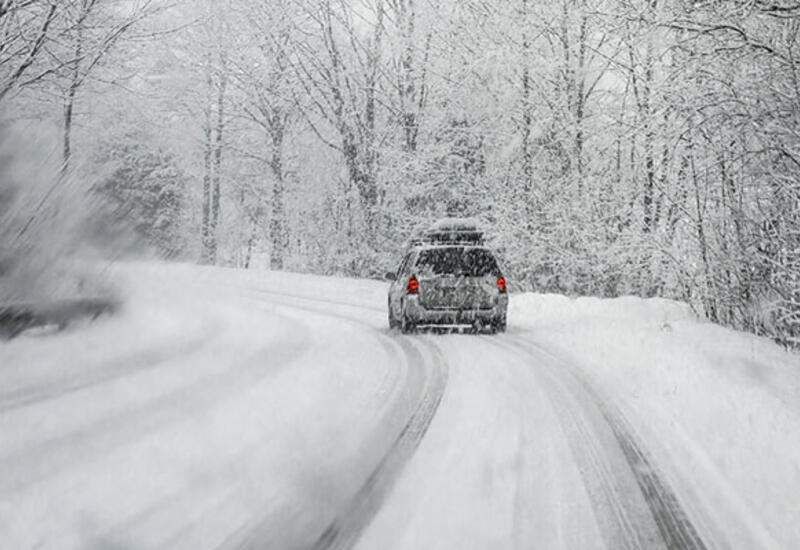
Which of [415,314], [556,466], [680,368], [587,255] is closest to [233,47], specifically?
[587,255]

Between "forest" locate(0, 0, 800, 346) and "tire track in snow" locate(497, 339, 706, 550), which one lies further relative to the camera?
"forest" locate(0, 0, 800, 346)

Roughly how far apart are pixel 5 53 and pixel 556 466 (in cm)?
1130

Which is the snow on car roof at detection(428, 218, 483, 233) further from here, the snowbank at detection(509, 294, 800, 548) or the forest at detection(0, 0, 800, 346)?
the snowbank at detection(509, 294, 800, 548)

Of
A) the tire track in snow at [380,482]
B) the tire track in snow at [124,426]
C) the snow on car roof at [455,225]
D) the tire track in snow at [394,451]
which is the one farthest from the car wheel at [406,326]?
the snow on car roof at [455,225]

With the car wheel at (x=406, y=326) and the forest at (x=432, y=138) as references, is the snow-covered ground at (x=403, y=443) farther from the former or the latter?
the forest at (x=432, y=138)

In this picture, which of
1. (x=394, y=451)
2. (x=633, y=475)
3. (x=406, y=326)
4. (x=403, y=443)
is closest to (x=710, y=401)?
(x=633, y=475)

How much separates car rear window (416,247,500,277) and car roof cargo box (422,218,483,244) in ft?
21.6

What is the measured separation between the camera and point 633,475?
4.91 metres

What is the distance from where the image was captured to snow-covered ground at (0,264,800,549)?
4004 millimetres

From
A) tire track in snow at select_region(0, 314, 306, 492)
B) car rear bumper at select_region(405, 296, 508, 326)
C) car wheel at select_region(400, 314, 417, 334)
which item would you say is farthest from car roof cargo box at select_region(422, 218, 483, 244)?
tire track in snow at select_region(0, 314, 306, 492)

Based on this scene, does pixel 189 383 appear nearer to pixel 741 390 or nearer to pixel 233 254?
pixel 741 390

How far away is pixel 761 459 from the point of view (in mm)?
5191

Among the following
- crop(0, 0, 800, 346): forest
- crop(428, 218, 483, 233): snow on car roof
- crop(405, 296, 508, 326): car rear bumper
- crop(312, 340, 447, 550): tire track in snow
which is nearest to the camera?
crop(312, 340, 447, 550): tire track in snow

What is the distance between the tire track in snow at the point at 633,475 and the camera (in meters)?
3.88
